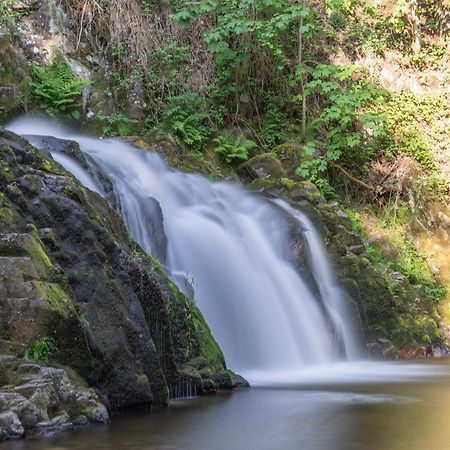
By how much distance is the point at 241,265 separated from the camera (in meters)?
9.39

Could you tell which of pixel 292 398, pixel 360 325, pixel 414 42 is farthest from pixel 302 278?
pixel 414 42

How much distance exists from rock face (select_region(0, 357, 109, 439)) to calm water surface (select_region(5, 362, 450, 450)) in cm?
10

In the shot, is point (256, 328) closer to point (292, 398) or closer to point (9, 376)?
point (292, 398)

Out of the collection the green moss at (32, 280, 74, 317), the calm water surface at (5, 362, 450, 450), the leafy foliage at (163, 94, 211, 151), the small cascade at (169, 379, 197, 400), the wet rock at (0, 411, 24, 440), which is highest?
the leafy foliage at (163, 94, 211, 151)

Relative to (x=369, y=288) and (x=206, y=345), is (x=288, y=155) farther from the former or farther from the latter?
(x=206, y=345)

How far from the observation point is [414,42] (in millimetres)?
17016

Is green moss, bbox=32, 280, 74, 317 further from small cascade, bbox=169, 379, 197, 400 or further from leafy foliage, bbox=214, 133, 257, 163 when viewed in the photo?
leafy foliage, bbox=214, 133, 257, 163

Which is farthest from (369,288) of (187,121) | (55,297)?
(55,297)

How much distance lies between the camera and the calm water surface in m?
4.46

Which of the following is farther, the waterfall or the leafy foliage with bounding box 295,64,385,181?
the leafy foliage with bounding box 295,64,385,181

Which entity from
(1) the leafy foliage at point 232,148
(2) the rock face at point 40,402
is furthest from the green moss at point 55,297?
(1) the leafy foliage at point 232,148

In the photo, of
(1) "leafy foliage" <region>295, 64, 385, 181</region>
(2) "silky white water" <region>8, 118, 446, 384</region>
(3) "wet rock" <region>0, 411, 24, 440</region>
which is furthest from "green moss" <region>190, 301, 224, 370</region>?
(1) "leafy foliage" <region>295, 64, 385, 181</region>

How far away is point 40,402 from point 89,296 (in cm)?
127

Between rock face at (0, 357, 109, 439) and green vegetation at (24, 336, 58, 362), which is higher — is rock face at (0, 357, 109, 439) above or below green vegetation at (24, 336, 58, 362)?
below
